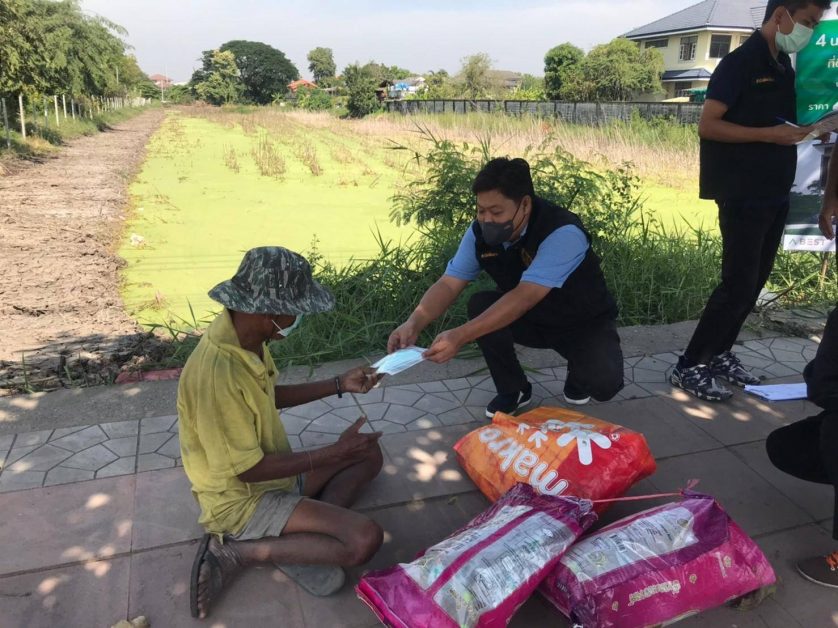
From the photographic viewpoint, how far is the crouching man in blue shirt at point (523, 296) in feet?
8.36

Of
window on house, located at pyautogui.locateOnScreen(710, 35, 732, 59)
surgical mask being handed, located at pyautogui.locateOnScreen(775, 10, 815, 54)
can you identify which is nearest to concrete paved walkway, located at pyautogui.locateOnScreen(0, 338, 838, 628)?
surgical mask being handed, located at pyautogui.locateOnScreen(775, 10, 815, 54)

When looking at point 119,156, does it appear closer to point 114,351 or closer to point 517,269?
point 114,351

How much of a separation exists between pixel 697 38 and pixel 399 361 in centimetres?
4733

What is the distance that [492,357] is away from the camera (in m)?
3.07

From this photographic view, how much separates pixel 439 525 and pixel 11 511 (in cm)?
159

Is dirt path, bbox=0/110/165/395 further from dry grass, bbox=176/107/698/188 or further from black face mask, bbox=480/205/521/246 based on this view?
dry grass, bbox=176/107/698/188

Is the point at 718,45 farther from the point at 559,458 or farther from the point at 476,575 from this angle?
the point at 476,575

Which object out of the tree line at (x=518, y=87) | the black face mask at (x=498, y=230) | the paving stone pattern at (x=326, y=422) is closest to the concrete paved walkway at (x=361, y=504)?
the paving stone pattern at (x=326, y=422)

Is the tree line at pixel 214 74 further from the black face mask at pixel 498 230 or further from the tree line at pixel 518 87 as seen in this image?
the black face mask at pixel 498 230

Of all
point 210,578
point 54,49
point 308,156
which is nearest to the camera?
point 210,578

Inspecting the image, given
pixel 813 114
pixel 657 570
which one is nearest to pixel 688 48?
pixel 813 114

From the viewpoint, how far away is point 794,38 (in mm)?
2979

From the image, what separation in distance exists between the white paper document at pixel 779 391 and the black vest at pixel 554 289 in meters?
1.04

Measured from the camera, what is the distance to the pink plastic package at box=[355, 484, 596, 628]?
5.49ft
